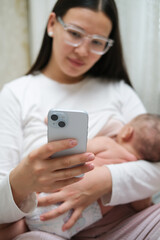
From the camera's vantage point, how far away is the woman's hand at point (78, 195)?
764 mm

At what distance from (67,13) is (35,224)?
843 millimetres

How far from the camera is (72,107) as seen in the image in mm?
1021

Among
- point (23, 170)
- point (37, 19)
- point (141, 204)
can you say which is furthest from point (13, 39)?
point (141, 204)

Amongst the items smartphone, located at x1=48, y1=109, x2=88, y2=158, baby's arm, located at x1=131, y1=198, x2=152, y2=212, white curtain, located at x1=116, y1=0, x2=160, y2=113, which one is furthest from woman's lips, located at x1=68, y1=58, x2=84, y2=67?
baby's arm, located at x1=131, y1=198, x2=152, y2=212

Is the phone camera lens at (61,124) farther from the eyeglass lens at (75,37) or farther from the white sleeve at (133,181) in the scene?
the eyeglass lens at (75,37)

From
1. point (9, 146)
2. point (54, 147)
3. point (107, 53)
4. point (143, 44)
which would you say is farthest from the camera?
point (107, 53)

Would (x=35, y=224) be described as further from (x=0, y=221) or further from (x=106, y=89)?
(x=106, y=89)

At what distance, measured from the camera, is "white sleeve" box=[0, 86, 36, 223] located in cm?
66

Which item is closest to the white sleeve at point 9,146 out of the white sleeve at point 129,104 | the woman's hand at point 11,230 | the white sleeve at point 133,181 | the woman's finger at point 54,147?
the woman's hand at point 11,230

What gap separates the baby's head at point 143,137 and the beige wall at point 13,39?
0.83 meters

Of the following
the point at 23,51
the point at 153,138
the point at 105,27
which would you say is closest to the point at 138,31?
the point at 105,27

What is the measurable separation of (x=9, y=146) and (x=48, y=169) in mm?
387

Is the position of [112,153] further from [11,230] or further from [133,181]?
[11,230]

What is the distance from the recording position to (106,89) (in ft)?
3.80
